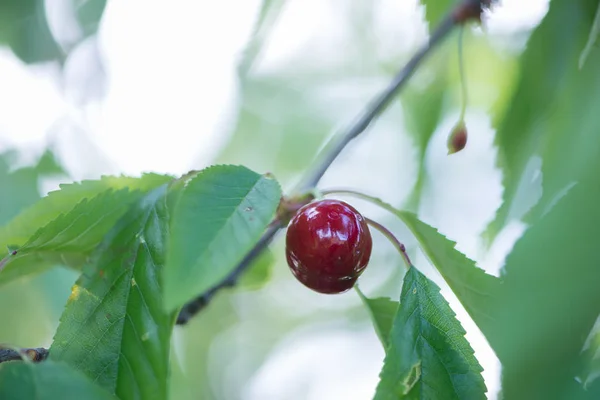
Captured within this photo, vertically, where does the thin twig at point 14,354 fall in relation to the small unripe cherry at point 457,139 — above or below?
above

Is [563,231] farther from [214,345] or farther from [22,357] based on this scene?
[214,345]

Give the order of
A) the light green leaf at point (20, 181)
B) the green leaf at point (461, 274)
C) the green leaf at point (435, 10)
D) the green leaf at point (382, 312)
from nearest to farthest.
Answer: the green leaf at point (461, 274)
the green leaf at point (382, 312)
the green leaf at point (435, 10)
the light green leaf at point (20, 181)

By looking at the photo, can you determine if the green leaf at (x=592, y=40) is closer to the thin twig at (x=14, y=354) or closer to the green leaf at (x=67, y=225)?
the green leaf at (x=67, y=225)

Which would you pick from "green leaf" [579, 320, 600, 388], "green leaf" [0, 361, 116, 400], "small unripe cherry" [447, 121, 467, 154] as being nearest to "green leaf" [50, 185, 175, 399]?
"green leaf" [0, 361, 116, 400]

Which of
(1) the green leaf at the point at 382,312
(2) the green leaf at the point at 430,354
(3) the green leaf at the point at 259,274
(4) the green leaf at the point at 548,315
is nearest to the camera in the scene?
(4) the green leaf at the point at 548,315

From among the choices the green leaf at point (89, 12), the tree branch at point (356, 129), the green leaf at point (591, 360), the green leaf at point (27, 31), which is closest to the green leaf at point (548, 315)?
the green leaf at point (591, 360)

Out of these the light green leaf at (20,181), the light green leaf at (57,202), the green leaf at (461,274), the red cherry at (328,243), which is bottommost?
the light green leaf at (20,181)

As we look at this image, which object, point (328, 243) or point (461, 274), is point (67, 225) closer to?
point (328, 243)

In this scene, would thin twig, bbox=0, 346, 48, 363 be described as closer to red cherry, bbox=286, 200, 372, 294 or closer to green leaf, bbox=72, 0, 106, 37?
red cherry, bbox=286, 200, 372, 294
